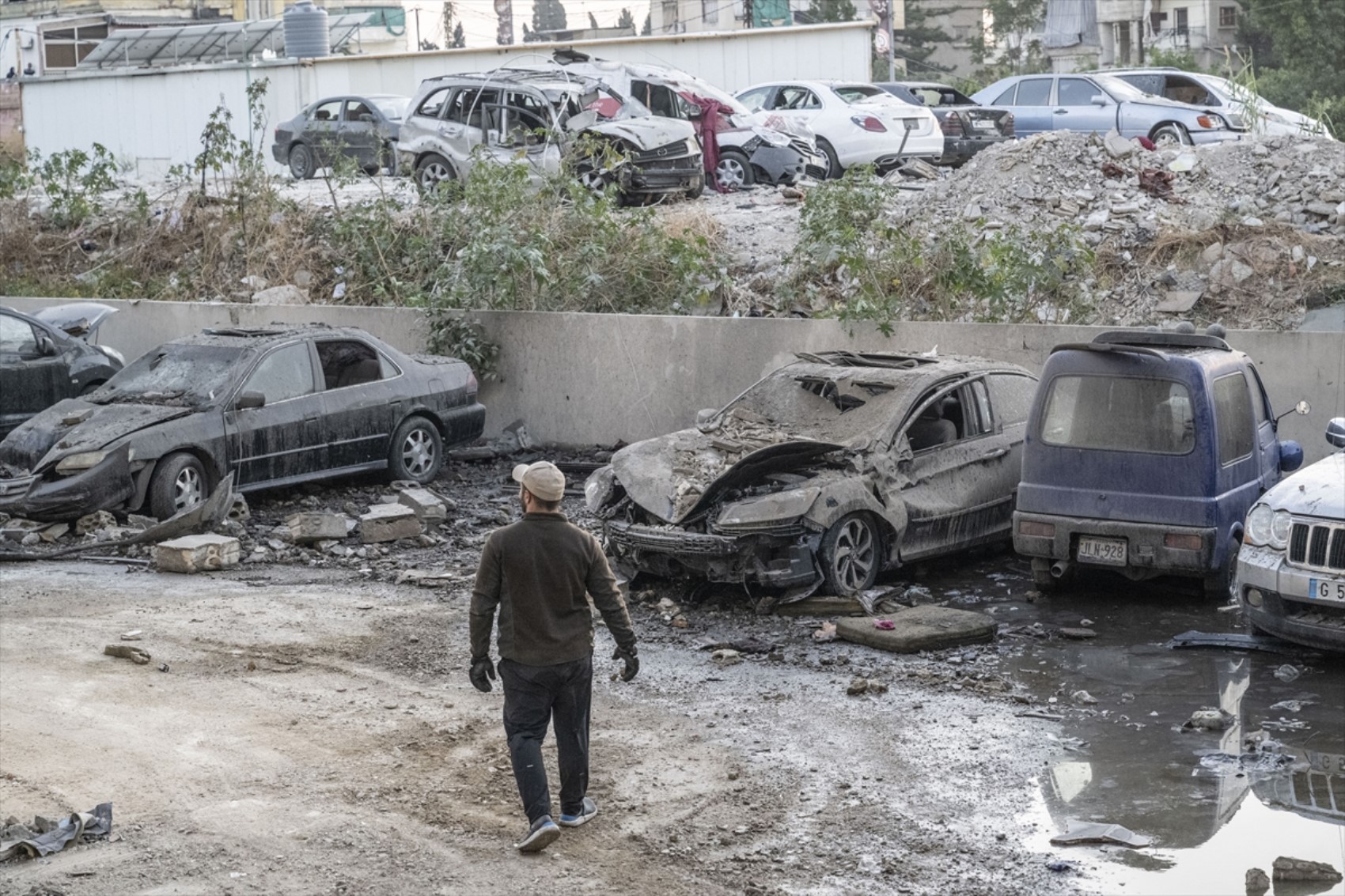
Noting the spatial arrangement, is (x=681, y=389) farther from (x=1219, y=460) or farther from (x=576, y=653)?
(x=576, y=653)

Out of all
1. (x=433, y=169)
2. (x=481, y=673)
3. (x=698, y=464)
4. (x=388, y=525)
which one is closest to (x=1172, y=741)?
(x=481, y=673)

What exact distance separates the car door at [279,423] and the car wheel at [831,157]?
41.2 feet

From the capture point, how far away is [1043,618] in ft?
34.3

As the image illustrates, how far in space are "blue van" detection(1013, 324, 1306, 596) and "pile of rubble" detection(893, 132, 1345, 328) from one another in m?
6.20

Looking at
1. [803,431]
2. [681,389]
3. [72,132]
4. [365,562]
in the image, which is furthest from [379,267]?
[72,132]

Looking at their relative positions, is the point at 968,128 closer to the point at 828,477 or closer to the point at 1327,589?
the point at 828,477

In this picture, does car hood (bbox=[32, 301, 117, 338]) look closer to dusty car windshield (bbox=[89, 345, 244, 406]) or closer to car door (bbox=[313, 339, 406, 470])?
dusty car windshield (bbox=[89, 345, 244, 406])

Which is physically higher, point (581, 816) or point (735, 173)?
point (735, 173)

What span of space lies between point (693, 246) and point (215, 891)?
13.1 m

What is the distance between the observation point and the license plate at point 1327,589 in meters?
8.48

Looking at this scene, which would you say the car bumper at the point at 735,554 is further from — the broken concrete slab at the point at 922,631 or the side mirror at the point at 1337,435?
the side mirror at the point at 1337,435

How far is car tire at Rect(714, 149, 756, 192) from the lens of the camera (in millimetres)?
24344

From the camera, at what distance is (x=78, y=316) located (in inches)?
750

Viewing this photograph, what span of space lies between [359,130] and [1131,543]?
21647 mm
